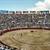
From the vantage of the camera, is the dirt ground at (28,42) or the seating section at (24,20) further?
the seating section at (24,20)

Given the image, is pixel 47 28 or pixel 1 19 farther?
pixel 1 19

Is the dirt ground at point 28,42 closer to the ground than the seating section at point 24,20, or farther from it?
closer to the ground

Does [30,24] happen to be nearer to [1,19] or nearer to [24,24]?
[24,24]

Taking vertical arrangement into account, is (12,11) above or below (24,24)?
above

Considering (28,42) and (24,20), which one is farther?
(24,20)

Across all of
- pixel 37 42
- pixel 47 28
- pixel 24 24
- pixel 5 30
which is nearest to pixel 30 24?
pixel 24 24

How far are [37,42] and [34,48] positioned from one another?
7.94 ft

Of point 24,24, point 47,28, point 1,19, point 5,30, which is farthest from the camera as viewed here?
point 1,19

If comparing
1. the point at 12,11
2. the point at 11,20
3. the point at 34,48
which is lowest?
the point at 34,48

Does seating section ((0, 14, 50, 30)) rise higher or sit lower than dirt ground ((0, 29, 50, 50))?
higher

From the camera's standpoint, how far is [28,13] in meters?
28.0

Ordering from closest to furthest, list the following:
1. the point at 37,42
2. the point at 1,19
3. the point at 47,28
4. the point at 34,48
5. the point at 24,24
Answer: the point at 34,48 → the point at 37,42 → the point at 47,28 → the point at 24,24 → the point at 1,19

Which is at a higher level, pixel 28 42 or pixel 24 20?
pixel 24 20

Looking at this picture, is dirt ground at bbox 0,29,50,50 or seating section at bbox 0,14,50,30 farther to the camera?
seating section at bbox 0,14,50,30
